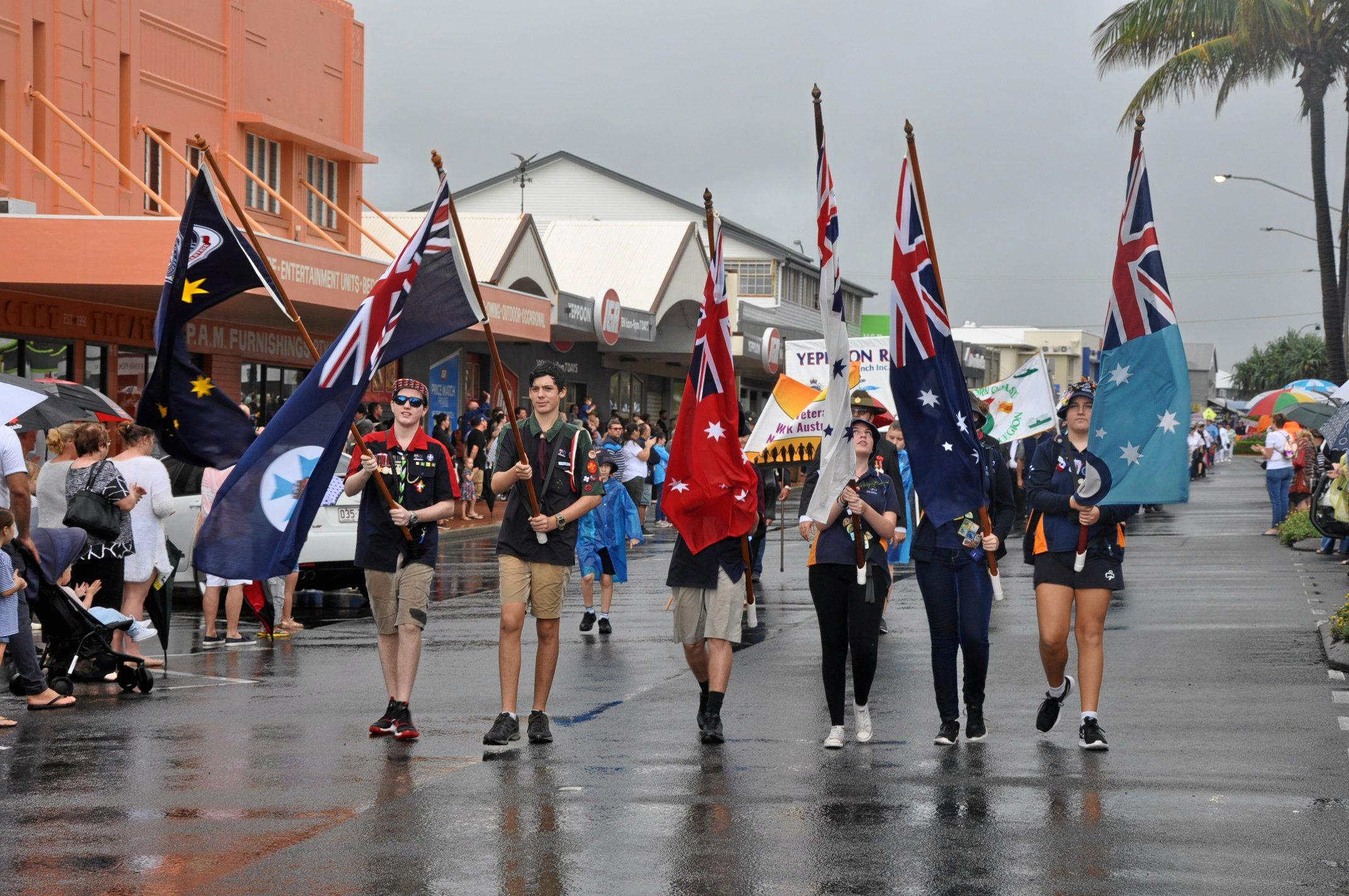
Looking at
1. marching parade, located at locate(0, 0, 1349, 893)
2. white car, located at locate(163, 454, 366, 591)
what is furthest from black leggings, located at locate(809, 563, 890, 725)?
white car, located at locate(163, 454, 366, 591)

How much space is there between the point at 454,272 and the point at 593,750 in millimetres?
2560

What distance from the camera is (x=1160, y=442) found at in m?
8.38

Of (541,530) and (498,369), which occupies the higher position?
(498,369)

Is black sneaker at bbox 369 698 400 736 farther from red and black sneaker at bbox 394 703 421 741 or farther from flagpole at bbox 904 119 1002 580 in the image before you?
flagpole at bbox 904 119 1002 580

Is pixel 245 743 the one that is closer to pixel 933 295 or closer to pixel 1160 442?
pixel 933 295

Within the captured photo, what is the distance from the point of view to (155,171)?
2638 cm

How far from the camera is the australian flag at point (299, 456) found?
25.9 ft

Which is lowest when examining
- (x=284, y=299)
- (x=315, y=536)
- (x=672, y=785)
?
(x=672, y=785)

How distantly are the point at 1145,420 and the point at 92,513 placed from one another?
6.77 meters

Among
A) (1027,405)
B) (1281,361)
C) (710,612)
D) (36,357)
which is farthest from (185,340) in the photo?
(1281,361)

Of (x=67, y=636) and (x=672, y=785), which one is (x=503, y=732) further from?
(x=67, y=636)

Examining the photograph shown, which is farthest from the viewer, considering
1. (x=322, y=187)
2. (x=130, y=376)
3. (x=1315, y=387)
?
(x=322, y=187)

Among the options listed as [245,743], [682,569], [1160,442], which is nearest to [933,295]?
[1160,442]

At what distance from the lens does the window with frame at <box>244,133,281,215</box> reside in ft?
95.5
